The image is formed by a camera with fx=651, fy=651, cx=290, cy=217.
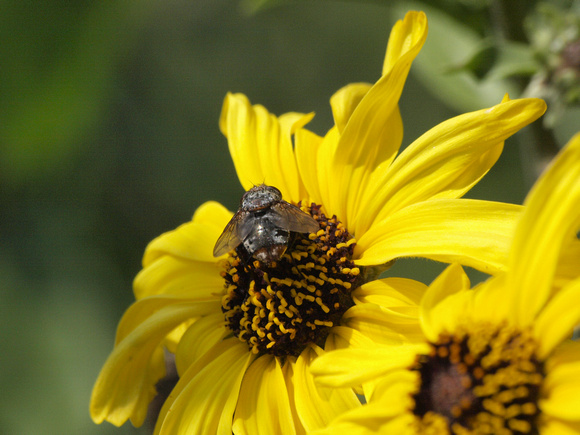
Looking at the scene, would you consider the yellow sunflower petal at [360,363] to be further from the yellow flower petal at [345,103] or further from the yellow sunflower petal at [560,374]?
the yellow flower petal at [345,103]

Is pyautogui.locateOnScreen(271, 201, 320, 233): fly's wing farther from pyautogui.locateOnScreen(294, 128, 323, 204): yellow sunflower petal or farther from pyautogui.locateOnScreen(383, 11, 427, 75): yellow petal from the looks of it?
Result: pyautogui.locateOnScreen(383, 11, 427, 75): yellow petal

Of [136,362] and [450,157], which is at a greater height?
[450,157]

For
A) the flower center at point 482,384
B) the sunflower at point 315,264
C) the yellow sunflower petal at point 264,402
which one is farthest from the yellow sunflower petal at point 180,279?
the flower center at point 482,384

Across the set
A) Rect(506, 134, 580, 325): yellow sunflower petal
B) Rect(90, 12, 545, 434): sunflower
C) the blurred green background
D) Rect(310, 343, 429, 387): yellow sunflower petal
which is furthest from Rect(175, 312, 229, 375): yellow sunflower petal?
the blurred green background

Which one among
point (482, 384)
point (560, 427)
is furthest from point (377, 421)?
point (560, 427)

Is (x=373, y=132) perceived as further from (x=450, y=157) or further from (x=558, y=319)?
(x=558, y=319)

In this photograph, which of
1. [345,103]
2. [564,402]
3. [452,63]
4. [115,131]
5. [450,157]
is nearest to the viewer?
[564,402]
